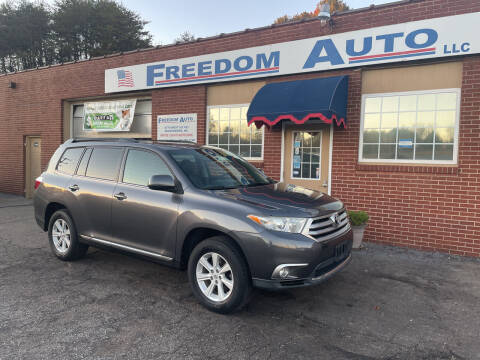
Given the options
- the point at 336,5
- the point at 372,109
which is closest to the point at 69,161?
the point at 372,109

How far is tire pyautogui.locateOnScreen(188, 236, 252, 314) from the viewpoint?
3.49 metres

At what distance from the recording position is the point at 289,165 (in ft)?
26.3

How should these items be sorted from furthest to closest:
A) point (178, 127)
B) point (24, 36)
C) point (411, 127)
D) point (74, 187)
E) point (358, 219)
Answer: point (24, 36) < point (178, 127) < point (411, 127) < point (358, 219) < point (74, 187)

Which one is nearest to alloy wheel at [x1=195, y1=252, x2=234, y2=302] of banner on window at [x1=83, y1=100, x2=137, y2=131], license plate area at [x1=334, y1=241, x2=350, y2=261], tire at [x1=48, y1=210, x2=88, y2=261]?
license plate area at [x1=334, y1=241, x2=350, y2=261]

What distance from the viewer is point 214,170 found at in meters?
4.41

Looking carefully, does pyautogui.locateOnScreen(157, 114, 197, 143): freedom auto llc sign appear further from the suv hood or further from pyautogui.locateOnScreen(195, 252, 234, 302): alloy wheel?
pyautogui.locateOnScreen(195, 252, 234, 302): alloy wheel

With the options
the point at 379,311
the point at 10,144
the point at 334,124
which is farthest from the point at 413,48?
the point at 10,144

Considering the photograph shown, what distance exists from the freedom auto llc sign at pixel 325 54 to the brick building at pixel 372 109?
0.02 metres

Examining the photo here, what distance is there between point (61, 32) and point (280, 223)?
30201 mm

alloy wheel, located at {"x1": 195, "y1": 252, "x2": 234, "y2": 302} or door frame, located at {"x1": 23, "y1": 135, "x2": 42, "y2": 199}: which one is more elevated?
door frame, located at {"x1": 23, "y1": 135, "x2": 42, "y2": 199}

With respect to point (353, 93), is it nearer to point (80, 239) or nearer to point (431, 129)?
point (431, 129)

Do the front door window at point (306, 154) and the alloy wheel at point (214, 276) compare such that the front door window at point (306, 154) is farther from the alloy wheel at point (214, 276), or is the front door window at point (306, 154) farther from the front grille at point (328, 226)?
the alloy wheel at point (214, 276)

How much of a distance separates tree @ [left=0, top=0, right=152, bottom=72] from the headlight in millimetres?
27878

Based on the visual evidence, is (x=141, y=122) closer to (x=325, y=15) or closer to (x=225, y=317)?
(x=325, y=15)
